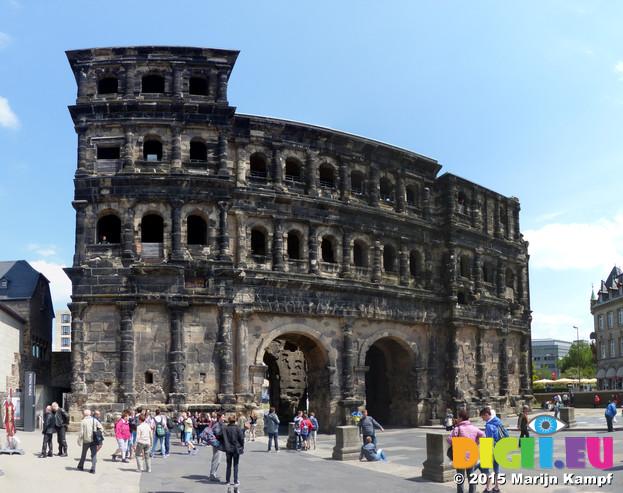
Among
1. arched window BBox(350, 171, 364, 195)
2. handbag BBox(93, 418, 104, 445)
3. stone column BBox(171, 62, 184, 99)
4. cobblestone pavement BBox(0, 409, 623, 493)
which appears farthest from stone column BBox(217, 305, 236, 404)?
handbag BBox(93, 418, 104, 445)

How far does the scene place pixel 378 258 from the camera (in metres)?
34.3

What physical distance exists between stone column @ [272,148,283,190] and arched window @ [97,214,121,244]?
7.41m

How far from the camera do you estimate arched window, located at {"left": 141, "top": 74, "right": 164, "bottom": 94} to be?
3091cm

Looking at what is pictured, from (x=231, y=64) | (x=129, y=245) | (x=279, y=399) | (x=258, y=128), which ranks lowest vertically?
(x=279, y=399)

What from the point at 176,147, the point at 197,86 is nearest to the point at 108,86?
the point at 197,86

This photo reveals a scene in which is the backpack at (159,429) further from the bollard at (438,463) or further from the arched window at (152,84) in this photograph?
the arched window at (152,84)

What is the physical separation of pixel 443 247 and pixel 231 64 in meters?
15.8

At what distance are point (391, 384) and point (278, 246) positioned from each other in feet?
36.7

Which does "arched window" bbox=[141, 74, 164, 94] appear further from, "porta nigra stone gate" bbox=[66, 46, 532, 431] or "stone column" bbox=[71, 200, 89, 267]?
"stone column" bbox=[71, 200, 89, 267]

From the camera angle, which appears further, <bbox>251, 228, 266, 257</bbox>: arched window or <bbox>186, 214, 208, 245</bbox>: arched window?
<bbox>251, 228, 266, 257</bbox>: arched window

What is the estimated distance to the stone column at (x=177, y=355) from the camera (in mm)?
27109

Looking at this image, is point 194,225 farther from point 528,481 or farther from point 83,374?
point 528,481

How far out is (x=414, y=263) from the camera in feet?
124

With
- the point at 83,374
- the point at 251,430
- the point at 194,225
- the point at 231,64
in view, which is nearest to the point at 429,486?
the point at 251,430
